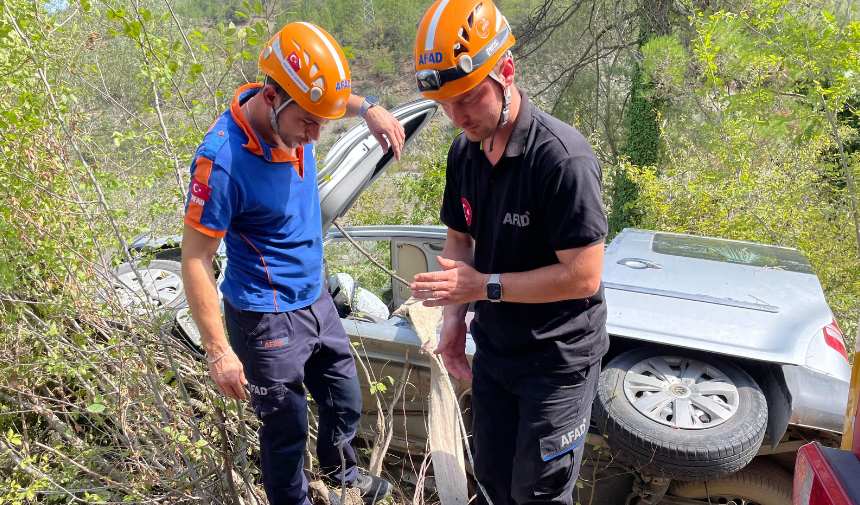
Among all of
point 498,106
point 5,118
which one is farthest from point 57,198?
point 498,106

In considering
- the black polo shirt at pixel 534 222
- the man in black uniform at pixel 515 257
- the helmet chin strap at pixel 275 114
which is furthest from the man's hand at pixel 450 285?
the helmet chin strap at pixel 275 114

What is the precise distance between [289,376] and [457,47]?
1.55 metres

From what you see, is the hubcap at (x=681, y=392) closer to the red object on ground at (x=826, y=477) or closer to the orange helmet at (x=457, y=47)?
the red object on ground at (x=826, y=477)

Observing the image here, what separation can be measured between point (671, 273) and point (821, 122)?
2674 mm

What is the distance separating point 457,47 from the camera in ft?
5.83

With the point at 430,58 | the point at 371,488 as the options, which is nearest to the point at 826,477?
the point at 430,58

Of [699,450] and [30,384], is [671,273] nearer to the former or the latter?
[699,450]

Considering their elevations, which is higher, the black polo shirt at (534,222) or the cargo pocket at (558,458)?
the black polo shirt at (534,222)

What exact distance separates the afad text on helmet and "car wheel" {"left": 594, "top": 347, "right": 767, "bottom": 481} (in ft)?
6.09

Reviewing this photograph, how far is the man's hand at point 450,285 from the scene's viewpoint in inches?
73.9

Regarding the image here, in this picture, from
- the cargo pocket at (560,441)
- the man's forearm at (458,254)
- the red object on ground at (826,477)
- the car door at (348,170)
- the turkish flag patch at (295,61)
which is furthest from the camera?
the car door at (348,170)

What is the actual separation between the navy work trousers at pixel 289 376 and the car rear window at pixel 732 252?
2346 mm

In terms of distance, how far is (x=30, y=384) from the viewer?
10.6ft

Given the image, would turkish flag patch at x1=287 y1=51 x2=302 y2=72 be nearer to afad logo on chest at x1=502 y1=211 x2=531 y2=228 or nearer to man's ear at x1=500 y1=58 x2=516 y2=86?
man's ear at x1=500 y1=58 x2=516 y2=86
